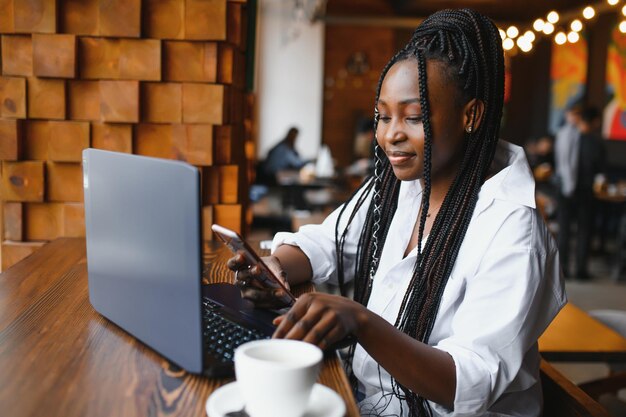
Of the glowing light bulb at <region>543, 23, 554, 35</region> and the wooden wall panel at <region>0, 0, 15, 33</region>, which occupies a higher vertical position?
the glowing light bulb at <region>543, 23, 554, 35</region>

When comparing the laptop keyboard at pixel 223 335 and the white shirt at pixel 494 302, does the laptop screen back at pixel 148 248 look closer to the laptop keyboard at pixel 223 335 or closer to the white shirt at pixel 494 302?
the laptop keyboard at pixel 223 335

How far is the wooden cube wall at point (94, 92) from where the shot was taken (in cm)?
186

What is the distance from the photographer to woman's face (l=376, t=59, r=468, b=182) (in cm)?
125

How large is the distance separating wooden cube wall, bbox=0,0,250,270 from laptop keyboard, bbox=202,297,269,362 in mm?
1001

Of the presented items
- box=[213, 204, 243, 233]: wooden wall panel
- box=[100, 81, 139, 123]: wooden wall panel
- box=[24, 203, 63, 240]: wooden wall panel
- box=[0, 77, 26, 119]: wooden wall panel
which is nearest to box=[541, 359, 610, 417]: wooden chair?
box=[213, 204, 243, 233]: wooden wall panel

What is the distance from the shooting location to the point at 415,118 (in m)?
1.25

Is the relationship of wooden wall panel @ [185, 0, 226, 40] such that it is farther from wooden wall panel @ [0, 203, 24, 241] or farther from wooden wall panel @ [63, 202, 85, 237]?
wooden wall panel @ [0, 203, 24, 241]

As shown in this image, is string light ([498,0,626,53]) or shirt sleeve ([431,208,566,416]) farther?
string light ([498,0,626,53])

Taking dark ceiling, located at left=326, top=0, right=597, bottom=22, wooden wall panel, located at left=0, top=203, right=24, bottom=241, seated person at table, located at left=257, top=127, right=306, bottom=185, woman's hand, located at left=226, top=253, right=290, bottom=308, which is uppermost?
dark ceiling, located at left=326, top=0, right=597, bottom=22

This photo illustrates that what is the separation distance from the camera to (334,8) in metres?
10.5

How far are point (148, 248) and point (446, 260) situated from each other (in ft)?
1.93

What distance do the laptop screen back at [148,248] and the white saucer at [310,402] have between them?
9cm

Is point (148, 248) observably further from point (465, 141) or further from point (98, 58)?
point (98, 58)

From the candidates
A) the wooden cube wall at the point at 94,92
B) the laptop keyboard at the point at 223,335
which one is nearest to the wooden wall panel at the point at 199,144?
the wooden cube wall at the point at 94,92
